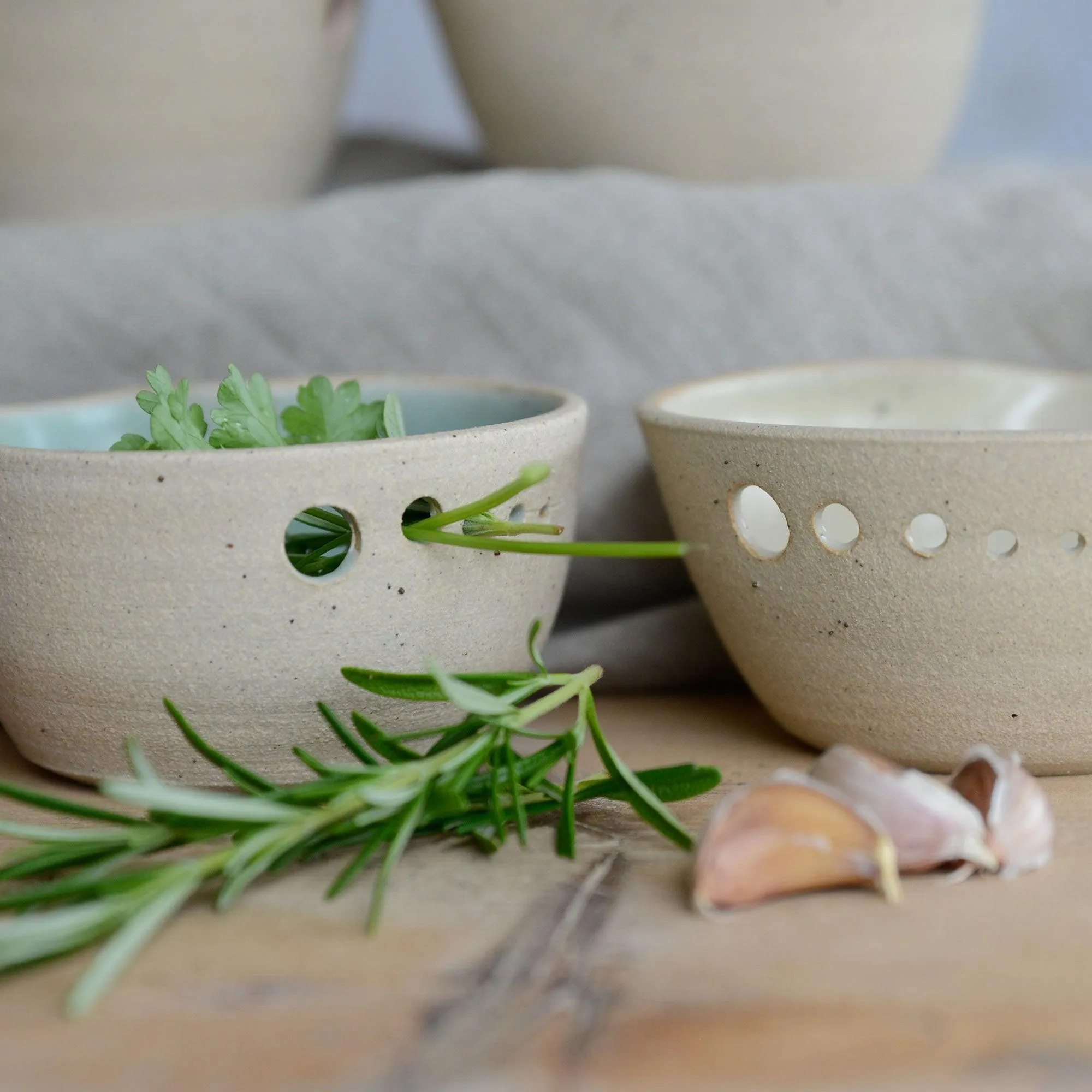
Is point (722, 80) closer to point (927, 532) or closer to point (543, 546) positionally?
point (927, 532)

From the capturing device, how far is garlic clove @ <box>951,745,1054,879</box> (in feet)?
1.21

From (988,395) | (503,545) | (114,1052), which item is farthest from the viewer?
(988,395)

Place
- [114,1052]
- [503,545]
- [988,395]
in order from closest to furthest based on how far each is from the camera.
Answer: [114,1052] → [503,545] → [988,395]

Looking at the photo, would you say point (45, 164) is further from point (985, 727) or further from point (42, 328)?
point (985, 727)

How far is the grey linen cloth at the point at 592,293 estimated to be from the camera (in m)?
0.61

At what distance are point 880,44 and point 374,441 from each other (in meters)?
0.37

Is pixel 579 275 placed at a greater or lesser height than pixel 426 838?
greater

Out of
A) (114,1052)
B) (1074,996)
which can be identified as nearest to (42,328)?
(114,1052)

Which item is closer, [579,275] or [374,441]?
[374,441]

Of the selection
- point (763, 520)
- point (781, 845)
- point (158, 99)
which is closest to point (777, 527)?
point (763, 520)

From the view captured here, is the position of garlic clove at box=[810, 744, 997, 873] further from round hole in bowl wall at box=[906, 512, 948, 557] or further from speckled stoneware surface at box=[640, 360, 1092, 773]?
round hole in bowl wall at box=[906, 512, 948, 557]

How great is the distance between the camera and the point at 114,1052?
30 cm

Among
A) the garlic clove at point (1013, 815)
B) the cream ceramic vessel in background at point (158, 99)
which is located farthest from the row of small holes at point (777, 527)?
the cream ceramic vessel in background at point (158, 99)

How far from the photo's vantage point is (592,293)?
613 mm
